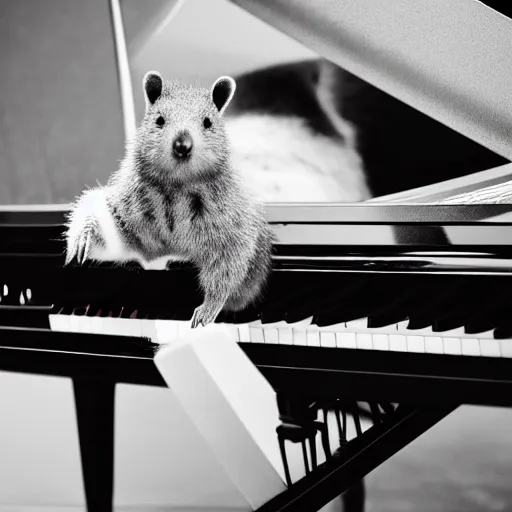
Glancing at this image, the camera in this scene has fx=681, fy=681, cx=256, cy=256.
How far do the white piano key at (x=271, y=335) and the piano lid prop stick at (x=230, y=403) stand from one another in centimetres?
5

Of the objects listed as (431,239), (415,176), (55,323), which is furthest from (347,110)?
(55,323)

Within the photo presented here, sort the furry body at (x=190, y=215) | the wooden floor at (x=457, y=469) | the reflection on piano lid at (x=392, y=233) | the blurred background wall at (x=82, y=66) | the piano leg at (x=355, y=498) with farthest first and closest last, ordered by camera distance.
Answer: the piano leg at (x=355, y=498) < the wooden floor at (x=457, y=469) < the blurred background wall at (x=82, y=66) < the furry body at (x=190, y=215) < the reflection on piano lid at (x=392, y=233)

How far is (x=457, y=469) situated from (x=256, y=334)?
1.59 feet

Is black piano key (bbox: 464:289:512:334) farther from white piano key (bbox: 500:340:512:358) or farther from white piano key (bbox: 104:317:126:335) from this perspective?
white piano key (bbox: 104:317:126:335)

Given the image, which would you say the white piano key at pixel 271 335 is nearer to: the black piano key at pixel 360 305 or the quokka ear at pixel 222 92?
the black piano key at pixel 360 305

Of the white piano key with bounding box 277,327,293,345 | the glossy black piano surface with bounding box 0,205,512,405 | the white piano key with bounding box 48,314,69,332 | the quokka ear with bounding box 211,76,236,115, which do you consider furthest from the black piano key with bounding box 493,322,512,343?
the white piano key with bounding box 48,314,69,332

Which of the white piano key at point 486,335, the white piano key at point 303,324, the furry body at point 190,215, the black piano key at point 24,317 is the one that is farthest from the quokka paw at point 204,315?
the white piano key at point 486,335

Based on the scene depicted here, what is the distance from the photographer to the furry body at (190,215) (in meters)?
0.86

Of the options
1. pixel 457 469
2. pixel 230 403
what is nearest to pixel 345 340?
pixel 230 403

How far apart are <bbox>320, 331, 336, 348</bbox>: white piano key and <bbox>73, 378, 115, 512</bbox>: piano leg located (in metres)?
0.46

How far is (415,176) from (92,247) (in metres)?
0.44

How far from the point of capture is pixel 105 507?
3.88 feet

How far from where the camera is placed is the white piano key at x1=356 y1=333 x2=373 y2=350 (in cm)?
80

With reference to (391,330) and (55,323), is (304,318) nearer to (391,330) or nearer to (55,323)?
(391,330)
